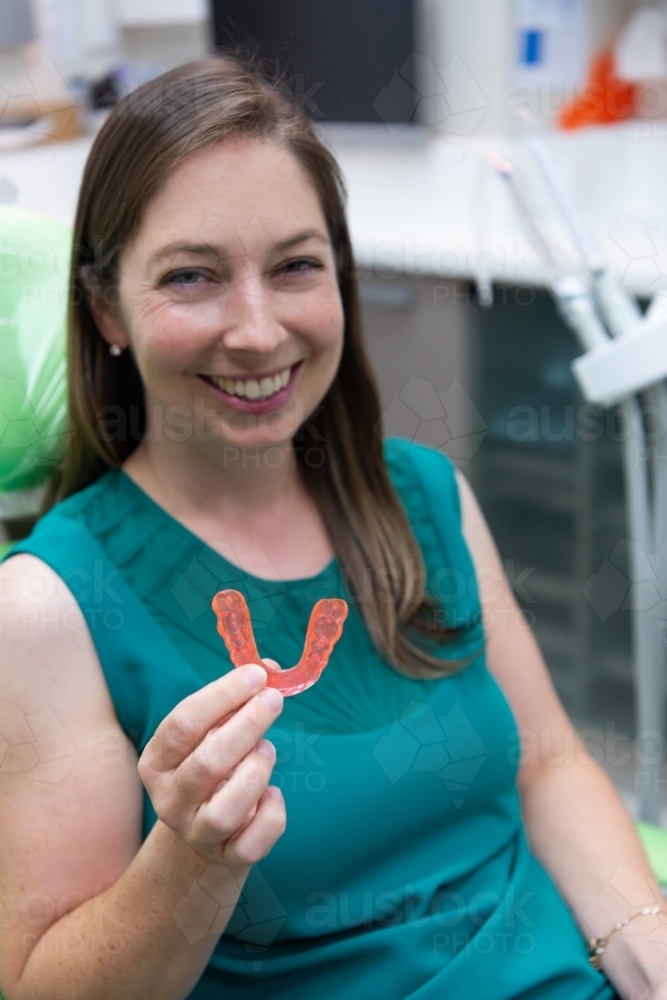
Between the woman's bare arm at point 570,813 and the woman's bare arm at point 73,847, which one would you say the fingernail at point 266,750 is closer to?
the woman's bare arm at point 73,847

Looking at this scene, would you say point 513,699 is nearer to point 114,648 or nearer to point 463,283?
point 114,648

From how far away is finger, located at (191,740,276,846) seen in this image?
0.50 m

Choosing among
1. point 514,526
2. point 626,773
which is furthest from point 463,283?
point 626,773

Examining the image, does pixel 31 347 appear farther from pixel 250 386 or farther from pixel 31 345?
pixel 250 386

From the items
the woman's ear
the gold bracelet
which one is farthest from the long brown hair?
the gold bracelet

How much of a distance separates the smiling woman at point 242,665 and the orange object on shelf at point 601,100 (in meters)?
1.37

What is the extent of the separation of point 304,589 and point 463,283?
1.13 meters

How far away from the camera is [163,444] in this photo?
0.78m

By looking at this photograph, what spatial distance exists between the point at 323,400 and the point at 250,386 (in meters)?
0.17

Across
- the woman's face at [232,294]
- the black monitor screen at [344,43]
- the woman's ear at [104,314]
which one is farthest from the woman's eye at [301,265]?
the black monitor screen at [344,43]

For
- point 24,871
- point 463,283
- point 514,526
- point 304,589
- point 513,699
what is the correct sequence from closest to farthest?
point 24,871 → point 304,589 → point 513,699 → point 463,283 → point 514,526

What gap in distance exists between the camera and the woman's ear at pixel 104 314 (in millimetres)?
760

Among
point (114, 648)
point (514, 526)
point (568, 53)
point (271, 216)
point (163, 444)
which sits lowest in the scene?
point (514, 526)

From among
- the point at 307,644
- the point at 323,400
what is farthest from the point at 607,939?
the point at 323,400
